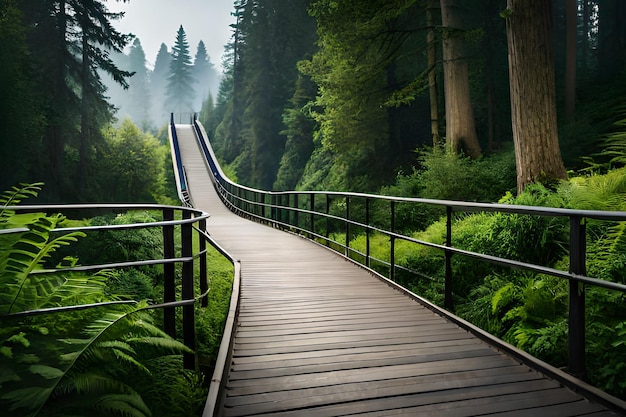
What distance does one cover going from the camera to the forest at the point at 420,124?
218 inches

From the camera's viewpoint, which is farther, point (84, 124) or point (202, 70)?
point (202, 70)

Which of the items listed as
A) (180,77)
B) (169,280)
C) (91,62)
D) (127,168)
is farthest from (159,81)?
(169,280)

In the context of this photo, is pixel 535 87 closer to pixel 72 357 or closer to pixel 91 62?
pixel 72 357

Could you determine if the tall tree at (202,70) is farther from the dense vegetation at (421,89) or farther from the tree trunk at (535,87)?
the tree trunk at (535,87)

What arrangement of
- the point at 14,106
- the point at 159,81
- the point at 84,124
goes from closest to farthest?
1. the point at 14,106
2. the point at 84,124
3. the point at 159,81

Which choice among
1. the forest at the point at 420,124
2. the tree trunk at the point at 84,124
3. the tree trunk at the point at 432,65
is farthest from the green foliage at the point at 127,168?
the tree trunk at the point at 432,65

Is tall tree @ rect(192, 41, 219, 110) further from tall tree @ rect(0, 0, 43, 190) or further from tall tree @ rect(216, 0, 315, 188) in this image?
tall tree @ rect(0, 0, 43, 190)


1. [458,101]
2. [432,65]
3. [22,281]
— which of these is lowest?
[22,281]

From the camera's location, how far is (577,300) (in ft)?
10.1

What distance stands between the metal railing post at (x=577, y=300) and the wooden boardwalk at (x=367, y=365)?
0.67 ft

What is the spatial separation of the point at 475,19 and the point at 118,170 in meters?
23.1

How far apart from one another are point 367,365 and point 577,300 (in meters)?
→ 1.40

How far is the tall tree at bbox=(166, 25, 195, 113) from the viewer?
93125mm

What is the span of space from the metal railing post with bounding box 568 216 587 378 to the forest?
25 cm
